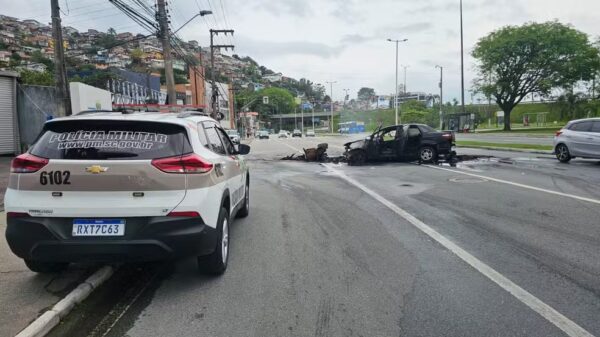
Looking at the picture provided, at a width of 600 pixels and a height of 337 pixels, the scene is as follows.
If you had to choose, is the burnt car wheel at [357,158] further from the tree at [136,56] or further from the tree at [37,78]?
the tree at [136,56]

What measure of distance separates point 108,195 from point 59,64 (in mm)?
8431

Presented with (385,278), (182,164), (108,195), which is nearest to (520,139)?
(385,278)

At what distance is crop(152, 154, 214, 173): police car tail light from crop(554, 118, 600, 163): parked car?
49.2 feet

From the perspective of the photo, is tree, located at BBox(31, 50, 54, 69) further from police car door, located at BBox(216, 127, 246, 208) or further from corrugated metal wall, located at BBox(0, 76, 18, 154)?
police car door, located at BBox(216, 127, 246, 208)

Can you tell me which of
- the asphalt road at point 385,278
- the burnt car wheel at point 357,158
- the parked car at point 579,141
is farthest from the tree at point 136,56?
the asphalt road at point 385,278

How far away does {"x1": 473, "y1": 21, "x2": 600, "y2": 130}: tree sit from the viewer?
2089 inches

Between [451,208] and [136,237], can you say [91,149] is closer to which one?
[136,237]

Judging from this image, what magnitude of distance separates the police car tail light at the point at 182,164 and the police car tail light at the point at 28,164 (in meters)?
1.05

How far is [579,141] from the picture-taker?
619 inches

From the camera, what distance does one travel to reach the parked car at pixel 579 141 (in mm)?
15242

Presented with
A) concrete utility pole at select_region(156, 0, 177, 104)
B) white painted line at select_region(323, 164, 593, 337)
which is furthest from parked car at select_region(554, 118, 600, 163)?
concrete utility pole at select_region(156, 0, 177, 104)

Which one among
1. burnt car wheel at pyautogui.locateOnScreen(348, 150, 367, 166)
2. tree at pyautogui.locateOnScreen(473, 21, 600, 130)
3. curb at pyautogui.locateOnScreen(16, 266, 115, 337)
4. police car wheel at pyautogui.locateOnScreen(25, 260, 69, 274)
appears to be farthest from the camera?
tree at pyautogui.locateOnScreen(473, 21, 600, 130)

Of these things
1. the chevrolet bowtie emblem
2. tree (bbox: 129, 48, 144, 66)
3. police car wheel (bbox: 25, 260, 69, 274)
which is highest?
tree (bbox: 129, 48, 144, 66)

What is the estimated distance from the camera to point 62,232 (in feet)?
14.0
